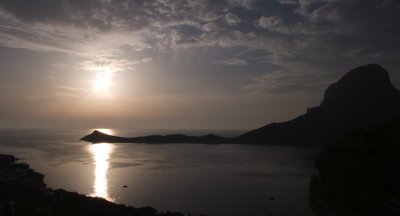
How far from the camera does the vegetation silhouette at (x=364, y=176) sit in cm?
2667

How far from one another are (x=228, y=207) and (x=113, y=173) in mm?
61817

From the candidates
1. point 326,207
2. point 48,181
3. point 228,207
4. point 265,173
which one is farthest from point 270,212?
point 48,181

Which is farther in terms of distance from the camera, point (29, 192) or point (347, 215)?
point (29, 192)

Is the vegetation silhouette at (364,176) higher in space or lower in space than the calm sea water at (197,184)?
higher

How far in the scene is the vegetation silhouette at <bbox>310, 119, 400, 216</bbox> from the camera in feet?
87.5

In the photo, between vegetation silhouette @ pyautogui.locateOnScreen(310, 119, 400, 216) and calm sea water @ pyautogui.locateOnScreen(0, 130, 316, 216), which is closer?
vegetation silhouette @ pyautogui.locateOnScreen(310, 119, 400, 216)

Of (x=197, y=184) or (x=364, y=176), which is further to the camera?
(x=197, y=184)

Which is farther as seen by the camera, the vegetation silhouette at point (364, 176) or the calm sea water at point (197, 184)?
the calm sea water at point (197, 184)

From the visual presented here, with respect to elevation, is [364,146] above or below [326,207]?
above

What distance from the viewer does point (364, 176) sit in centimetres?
2716

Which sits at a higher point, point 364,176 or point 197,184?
point 364,176

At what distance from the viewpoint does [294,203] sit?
7412 cm

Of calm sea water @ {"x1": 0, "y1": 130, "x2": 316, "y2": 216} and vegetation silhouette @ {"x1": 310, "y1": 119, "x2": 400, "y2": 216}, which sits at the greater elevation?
vegetation silhouette @ {"x1": 310, "y1": 119, "x2": 400, "y2": 216}

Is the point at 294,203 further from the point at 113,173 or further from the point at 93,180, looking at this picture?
the point at 113,173
